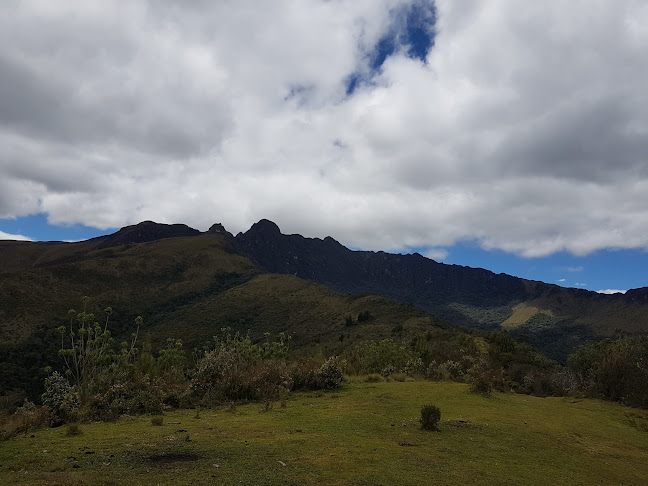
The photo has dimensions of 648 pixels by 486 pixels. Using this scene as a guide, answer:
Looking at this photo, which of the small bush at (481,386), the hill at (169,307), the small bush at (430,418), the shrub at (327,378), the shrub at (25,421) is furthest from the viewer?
the hill at (169,307)

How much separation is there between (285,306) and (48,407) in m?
84.0

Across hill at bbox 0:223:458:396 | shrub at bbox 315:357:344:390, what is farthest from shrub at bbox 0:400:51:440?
hill at bbox 0:223:458:396

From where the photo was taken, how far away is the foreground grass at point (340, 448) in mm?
6766

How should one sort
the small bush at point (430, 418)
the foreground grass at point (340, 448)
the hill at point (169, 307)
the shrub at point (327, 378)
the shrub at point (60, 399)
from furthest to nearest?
the hill at point (169, 307), the shrub at point (327, 378), the small bush at point (430, 418), the shrub at point (60, 399), the foreground grass at point (340, 448)

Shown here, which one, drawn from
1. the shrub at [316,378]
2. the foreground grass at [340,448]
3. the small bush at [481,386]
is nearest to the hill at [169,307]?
the shrub at [316,378]

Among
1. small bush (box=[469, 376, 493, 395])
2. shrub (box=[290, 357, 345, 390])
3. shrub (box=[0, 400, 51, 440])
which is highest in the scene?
small bush (box=[469, 376, 493, 395])

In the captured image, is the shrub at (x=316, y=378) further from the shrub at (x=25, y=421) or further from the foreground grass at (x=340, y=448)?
the shrub at (x=25, y=421)

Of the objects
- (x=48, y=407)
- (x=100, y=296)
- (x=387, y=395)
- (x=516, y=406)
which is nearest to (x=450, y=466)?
(x=387, y=395)

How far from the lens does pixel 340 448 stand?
8.62 m

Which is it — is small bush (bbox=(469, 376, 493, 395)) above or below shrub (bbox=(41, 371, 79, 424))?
above

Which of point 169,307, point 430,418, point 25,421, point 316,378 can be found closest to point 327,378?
point 316,378

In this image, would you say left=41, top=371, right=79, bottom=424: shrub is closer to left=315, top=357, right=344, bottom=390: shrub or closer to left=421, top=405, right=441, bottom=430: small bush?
left=315, top=357, right=344, bottom=390: shrub

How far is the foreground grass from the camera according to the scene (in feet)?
22.2

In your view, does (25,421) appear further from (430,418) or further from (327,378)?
(327,378)
